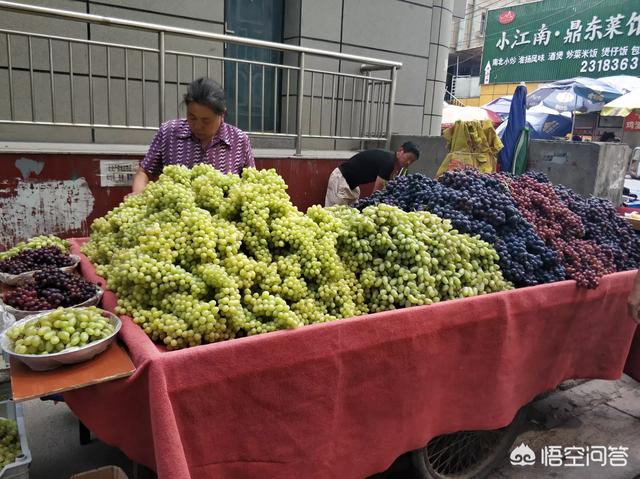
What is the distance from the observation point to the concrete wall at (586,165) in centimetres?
579

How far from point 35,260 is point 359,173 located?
392 cm

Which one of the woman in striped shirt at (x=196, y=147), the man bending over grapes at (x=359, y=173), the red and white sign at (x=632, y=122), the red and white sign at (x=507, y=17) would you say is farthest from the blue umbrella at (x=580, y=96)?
the woman in striped shirt at (x=196, y=147)

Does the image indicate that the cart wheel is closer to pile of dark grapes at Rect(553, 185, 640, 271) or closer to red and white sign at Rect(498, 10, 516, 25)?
pile of dark grapes at Rect(553, 185, 640, 271)

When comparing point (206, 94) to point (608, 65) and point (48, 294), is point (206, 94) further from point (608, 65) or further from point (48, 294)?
point (608, 65)

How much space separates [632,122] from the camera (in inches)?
741

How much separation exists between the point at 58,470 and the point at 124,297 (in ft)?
4.68

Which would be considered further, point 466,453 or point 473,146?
point 473,146

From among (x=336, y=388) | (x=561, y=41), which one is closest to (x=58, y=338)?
(x=336, y=388)

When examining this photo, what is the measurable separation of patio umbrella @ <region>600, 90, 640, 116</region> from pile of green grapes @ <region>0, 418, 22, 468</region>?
Result: 599 inches

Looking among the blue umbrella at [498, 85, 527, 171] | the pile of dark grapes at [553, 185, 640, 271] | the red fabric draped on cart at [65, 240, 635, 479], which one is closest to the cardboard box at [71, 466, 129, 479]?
the red fabric draped on cart at [65, 240, 635, 479]

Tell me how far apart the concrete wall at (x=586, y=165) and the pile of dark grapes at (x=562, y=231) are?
3153mm

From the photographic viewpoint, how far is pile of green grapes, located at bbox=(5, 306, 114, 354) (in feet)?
4.75

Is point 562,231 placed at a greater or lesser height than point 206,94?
lesser

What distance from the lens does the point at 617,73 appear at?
2009cm
